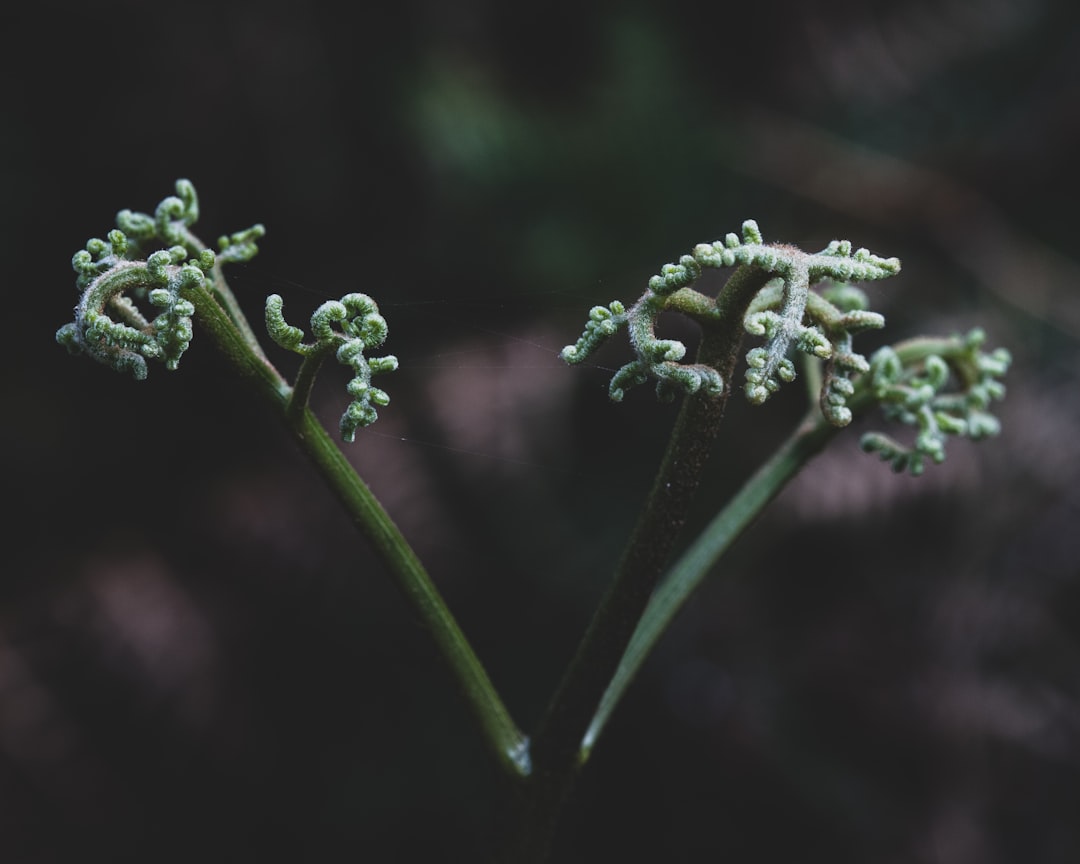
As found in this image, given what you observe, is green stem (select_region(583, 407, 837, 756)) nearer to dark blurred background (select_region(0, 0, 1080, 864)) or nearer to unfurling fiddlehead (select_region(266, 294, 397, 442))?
unfurling fiddlehead (select_region(266, 294, 397, 442))

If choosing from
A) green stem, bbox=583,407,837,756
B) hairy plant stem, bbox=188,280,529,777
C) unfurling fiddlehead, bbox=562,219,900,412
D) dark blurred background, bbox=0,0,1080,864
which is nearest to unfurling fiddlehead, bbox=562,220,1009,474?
unfurling fiddlehead, bbox=562,219,900,412

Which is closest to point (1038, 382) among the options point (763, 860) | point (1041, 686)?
point (1041, 686)

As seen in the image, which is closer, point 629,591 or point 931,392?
point 629,591

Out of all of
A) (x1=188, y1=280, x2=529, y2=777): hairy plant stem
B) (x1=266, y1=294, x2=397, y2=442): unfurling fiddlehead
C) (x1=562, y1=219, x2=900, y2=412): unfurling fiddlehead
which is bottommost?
(x1=188, y1=280, x2=529, y2=777): hairy plant stem

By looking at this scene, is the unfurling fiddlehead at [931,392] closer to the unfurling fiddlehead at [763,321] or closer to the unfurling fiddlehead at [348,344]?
the unfurling fiddlehead at [763,321]

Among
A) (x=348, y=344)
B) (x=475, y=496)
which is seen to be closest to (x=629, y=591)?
(x=348, y=344)

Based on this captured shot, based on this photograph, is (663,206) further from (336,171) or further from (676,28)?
(336,171)

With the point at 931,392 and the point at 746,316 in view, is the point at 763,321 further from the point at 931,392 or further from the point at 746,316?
the point at 931,392

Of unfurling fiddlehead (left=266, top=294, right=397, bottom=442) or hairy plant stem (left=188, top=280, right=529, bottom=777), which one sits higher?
unfurling fiddlehead (left=266, top=294, right=397, bottom=442)
